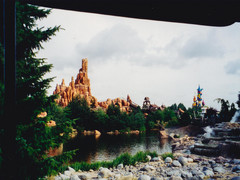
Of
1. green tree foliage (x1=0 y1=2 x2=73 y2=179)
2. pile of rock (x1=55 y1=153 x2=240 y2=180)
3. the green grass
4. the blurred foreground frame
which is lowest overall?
the green grass

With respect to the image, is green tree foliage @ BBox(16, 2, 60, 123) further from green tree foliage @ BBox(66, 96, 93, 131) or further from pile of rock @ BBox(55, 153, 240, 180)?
green tree foliage @ BBox(66, 96, 93, 131)

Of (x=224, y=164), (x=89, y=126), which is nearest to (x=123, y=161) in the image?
(x=224, y=164)

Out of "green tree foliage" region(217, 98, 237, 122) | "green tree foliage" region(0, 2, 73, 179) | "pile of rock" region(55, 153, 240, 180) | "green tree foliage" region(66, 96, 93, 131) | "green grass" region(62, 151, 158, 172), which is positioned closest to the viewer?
"green tree foliage" region(0, 2, 73, 179)

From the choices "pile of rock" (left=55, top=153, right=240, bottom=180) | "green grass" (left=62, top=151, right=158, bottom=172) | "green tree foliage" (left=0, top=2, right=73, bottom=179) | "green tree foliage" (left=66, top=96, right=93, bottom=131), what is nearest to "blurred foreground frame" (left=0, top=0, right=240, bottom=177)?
"green tree foliage" (left=0, top=2, right=73, bottom=179)

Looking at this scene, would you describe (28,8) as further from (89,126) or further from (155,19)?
(89,126)

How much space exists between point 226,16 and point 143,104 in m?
24.7

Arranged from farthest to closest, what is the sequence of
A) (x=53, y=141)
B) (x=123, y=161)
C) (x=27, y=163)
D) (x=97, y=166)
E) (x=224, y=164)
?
1. (x=123, y=161)
2. (x=97, y=166)
3. (x=224, y=164)
4. (x=53, y=141)
5. (x=27, y=163)

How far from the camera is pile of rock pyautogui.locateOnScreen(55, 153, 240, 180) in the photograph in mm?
3340

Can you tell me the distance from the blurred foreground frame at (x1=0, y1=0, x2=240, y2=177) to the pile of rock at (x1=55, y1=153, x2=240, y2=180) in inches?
105

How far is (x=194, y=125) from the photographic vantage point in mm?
12773

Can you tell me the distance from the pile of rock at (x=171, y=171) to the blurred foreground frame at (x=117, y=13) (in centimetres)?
267

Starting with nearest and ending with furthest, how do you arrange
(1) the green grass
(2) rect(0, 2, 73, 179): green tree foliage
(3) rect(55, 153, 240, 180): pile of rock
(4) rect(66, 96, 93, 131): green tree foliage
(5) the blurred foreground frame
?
(5) the blurred foreground frame → (2) rect(0, 2, 73, 179): green tree foliage → (3) rect(55, 153, 240, 180): pile of rock → (1) the green grass → (4) rect(66, 96, 93, 131): green tree foliage

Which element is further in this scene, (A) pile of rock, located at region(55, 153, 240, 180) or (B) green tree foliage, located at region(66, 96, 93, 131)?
(B) green tree foliage, located at region(66, 96, 93, 131)

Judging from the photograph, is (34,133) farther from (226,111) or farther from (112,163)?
(226,111)
